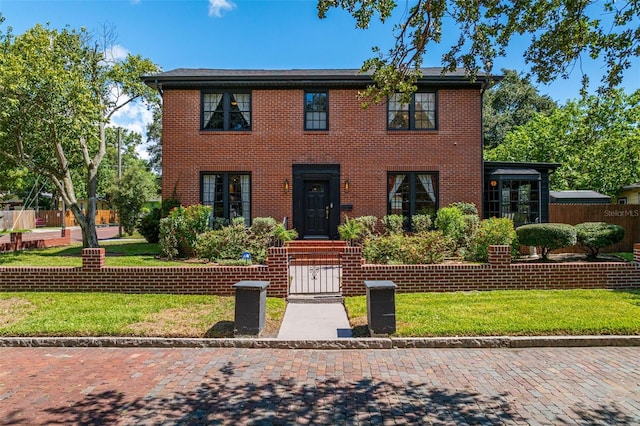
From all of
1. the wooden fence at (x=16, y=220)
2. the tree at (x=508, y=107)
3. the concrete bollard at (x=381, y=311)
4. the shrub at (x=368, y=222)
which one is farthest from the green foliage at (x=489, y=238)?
the wooden fence at (x=16, y=220)

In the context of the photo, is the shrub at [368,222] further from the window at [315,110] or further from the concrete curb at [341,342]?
the concrete curb at [341,342]

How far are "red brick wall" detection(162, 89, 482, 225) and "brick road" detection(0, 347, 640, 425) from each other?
933 centimetres

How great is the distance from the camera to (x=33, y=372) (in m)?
5.48

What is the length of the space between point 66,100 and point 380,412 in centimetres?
1413

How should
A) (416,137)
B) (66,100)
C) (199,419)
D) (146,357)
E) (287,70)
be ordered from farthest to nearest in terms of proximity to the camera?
(287,70) < (416,137) < (66,100) < (146,357) < (199,419)

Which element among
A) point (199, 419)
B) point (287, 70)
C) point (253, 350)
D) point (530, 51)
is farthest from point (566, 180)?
point (199, 419)

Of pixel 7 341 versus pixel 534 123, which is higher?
pixel 534 123

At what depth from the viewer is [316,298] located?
358 inches

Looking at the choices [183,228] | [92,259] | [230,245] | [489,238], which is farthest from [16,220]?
[489,238]

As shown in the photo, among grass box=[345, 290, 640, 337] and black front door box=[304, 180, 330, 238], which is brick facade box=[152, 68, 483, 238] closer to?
black front door box=[304, 180, 330, 238]

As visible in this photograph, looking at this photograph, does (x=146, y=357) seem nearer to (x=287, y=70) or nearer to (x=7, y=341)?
(x=7, y=341)

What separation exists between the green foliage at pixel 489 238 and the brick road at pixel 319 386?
15.8ft

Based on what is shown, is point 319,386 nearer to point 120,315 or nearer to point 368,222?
point 120,315

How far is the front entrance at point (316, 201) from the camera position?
15281mm
